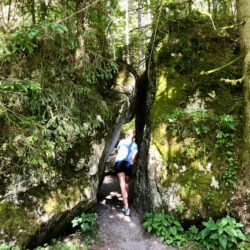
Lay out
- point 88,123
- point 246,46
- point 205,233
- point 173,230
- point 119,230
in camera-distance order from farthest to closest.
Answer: point 119,230 → point 88,123 → point 173,230 → point 205,233 → point 246,46

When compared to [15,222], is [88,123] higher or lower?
higher

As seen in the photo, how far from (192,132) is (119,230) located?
9.63ft

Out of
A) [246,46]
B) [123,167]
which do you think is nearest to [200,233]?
[123,167]

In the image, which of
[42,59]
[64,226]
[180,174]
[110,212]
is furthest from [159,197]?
[42,59]

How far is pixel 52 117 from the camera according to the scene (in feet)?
17.5

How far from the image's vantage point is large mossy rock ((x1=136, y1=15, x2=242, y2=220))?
5852 millimetres

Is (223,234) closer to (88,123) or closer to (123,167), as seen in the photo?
(123,167)

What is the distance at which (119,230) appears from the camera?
6.51 meters

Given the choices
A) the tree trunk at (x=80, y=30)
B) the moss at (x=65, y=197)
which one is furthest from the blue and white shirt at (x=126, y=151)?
the tree trunk at (x=80, y=30)

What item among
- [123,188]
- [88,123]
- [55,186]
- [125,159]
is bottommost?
[123,188]

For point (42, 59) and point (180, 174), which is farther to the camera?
point (180, 174)

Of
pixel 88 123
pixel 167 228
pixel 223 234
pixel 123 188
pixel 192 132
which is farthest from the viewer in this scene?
pixel 123 188

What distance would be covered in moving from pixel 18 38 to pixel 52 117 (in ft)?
5.20

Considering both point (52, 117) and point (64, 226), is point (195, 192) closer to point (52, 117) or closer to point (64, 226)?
point (64, 226)
